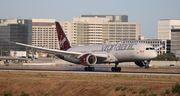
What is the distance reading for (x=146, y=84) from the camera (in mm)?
61719

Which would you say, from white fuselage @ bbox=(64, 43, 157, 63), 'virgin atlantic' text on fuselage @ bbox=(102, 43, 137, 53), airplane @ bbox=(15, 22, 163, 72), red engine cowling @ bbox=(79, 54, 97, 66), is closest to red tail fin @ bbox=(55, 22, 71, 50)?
airplane @ bbox=(15, 22, 163, 72)

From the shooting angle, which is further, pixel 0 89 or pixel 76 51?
pixel 76 51

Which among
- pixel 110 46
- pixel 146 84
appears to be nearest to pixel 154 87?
pixel 146 84

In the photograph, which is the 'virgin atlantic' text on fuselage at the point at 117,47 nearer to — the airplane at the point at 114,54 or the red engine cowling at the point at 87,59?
the airplane at the point at 114,54

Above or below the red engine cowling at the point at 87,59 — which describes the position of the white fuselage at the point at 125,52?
above

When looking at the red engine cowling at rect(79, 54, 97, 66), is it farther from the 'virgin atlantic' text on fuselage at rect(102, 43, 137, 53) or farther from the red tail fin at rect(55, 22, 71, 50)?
the red tail fin at rect(55, 22, 71, 50)

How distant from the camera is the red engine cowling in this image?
311 feet

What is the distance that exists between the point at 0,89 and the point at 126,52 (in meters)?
28.9

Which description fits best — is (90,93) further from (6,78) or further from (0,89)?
(6,78)

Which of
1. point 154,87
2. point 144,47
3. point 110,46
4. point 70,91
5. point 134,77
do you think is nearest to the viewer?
point 154,87

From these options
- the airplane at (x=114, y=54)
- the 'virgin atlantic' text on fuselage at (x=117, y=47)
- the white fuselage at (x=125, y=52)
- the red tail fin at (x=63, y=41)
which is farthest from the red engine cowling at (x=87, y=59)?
the red tail fin at (x=63, y=41)

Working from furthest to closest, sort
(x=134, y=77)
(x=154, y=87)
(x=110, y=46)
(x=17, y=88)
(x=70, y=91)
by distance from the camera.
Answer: (x=110, y=46) → (x=134, y=77) → (x=17, y=88) → (x=70, y=91) → (x=154, y=87)

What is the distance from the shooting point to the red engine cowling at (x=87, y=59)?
9494 centimetres

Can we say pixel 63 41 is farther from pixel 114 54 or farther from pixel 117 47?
pixel 114 54
